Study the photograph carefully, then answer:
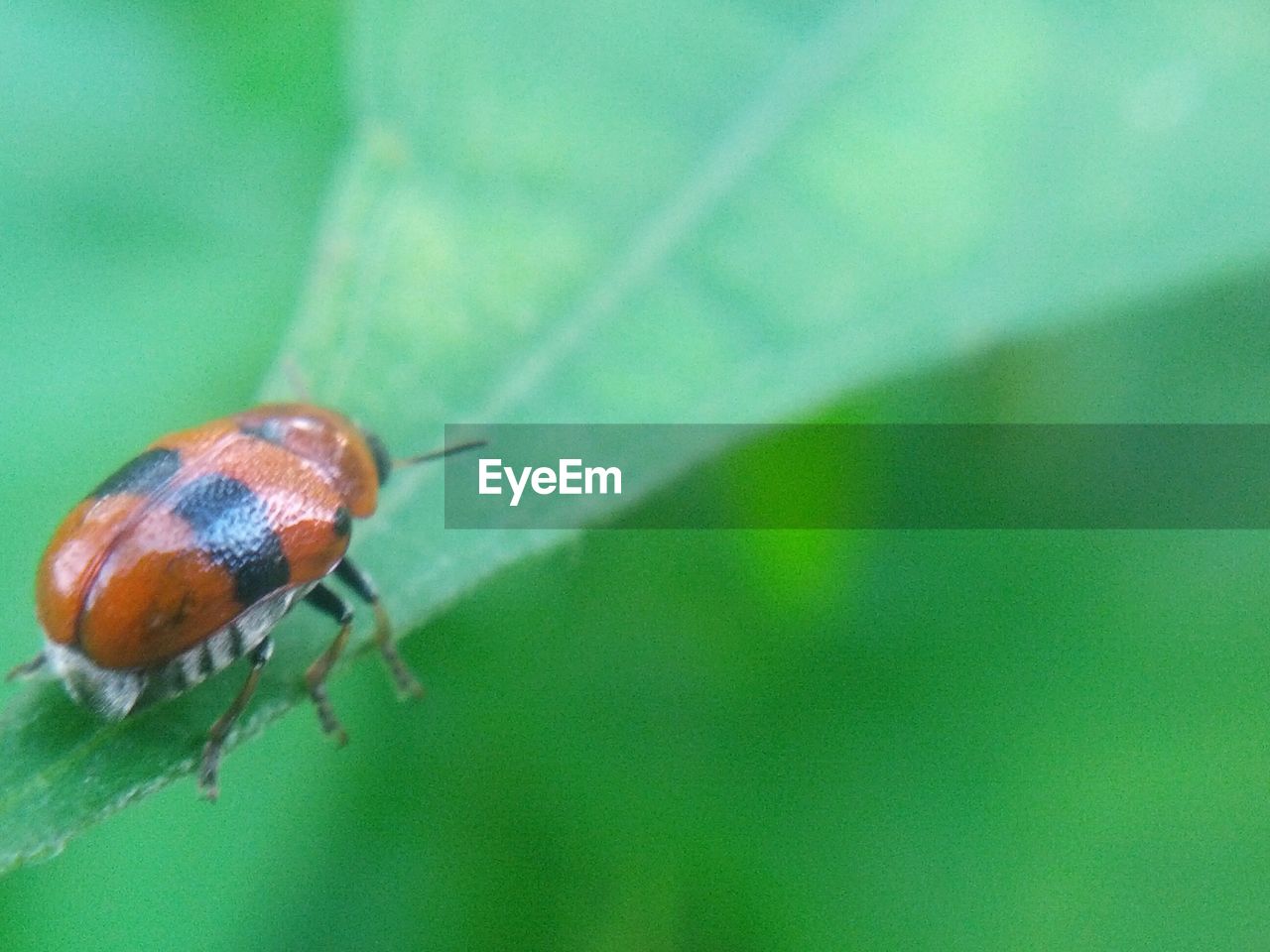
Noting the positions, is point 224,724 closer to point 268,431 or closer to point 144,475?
point 144,475

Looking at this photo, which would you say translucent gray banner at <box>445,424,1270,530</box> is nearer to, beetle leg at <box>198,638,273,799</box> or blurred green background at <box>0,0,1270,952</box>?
blurred green background at <box>0,0,1270,952</box>

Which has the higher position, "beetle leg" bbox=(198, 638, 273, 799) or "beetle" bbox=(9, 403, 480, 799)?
"beetle" bbox=(9, 403, 480, 799)

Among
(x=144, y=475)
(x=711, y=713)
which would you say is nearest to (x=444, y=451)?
(x=144, y=475)

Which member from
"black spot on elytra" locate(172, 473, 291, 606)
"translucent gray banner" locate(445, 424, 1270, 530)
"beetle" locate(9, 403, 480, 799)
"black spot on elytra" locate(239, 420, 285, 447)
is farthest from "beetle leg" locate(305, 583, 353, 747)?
"translucent gray banner" locate(445, 424, 1270, 530)

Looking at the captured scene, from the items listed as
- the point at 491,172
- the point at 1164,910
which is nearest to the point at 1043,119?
the point at 491,172

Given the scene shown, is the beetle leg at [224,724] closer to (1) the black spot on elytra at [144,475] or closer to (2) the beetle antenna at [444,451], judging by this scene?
(1) the black spot on elytra at [144,475]

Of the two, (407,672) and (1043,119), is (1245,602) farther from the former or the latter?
(407,672)
